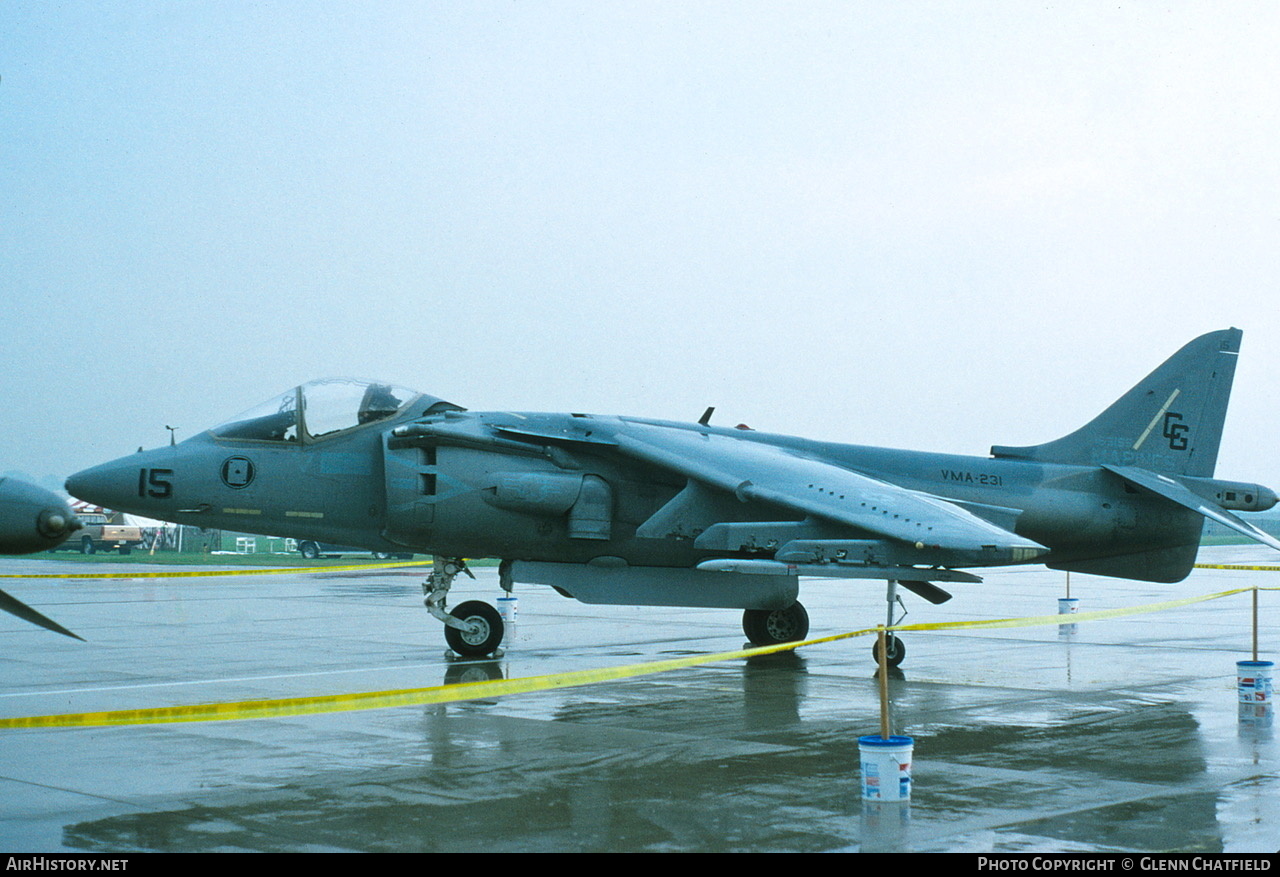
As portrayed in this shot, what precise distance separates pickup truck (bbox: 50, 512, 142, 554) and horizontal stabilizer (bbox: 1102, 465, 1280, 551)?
1680 inches

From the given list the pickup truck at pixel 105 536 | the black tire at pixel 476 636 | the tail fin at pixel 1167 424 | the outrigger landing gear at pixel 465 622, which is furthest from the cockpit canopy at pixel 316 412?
the pickup truck at pixel 105 536

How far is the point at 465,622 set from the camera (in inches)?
517

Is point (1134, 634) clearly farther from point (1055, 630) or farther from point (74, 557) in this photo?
point (74, 557)

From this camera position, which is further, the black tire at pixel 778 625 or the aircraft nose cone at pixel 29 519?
the black tire at pixel 778 625

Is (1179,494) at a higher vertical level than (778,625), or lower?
higher

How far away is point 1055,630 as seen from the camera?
60.0 ft

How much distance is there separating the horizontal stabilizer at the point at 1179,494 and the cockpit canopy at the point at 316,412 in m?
8.46

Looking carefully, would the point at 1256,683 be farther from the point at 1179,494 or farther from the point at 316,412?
the point at 316,412

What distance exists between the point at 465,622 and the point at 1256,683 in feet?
24.9

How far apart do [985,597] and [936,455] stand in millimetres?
13000

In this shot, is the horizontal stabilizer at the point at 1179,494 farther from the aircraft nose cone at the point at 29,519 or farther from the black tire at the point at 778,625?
the aircraft nose cone at the point at 29,519

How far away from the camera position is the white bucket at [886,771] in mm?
6320

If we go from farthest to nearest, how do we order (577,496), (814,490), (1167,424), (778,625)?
1. (1167,424)
2. (778,625)
3. (577,496)
4. (814,490)

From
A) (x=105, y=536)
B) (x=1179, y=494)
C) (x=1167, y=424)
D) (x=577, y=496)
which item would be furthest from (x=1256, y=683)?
(x=105, y=536)
